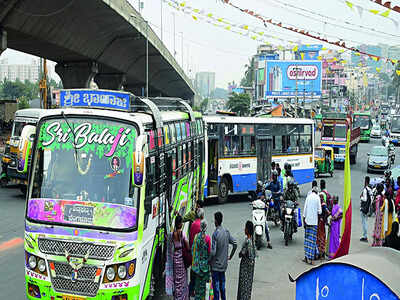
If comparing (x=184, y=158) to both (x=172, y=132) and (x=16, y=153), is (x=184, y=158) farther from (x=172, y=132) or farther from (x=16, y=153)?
(x=16, y=153)

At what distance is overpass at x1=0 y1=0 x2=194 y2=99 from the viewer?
80.8 ft

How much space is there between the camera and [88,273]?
7.08 meters

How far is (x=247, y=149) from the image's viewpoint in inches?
774

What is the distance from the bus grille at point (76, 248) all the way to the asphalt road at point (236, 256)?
87.5 inches

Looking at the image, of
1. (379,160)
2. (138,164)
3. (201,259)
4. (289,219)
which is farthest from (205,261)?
(379,160)

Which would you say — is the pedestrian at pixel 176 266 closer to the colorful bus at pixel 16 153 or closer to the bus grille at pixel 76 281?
the bus grille at pixel 76 281

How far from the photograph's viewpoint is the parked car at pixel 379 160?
32.0 m

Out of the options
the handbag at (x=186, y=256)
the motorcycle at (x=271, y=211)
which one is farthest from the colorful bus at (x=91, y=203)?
the motorcycle at (x=271, y=211)

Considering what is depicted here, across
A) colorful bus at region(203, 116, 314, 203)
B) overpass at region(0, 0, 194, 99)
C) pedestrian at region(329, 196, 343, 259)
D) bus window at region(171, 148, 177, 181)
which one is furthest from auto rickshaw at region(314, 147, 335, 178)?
bus window at region(171, 148, 177, 181)

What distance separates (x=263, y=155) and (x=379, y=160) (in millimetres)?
14698

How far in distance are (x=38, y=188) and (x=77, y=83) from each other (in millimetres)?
32523

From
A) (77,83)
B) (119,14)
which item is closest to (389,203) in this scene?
(119,14)

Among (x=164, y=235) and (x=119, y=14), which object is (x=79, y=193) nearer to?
(x=164, y=235)

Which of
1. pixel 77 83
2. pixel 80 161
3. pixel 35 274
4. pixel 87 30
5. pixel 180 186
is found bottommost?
pixel 35 274
